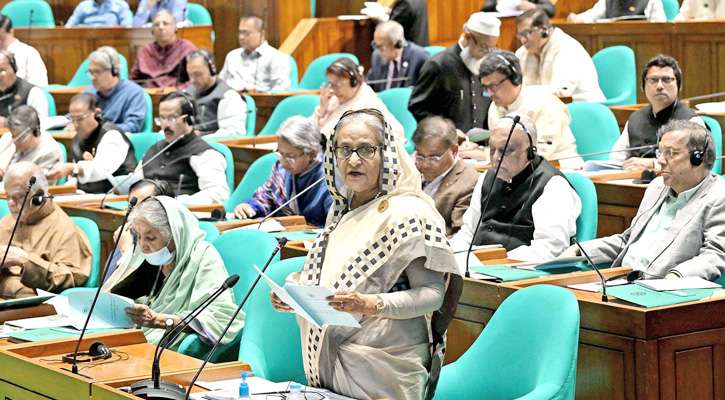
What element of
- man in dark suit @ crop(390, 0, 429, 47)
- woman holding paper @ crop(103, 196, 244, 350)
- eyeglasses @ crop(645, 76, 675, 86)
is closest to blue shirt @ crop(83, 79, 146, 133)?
man in dark suit @ crop(390, 0, 429, 47)

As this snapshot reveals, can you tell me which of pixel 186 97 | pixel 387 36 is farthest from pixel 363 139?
pixel 387 36

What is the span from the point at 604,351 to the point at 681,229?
60 centimetres

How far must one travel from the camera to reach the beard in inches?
239

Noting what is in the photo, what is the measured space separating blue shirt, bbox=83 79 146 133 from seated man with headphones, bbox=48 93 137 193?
3.22 feet

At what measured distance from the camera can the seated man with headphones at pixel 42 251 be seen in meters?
4.11

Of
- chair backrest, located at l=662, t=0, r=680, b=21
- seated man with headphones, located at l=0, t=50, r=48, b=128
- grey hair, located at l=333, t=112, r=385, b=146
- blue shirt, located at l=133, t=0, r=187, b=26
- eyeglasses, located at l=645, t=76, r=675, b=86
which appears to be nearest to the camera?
grey hair, located at l=333, t=112, r=385, b=146

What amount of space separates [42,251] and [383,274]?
2.12 m

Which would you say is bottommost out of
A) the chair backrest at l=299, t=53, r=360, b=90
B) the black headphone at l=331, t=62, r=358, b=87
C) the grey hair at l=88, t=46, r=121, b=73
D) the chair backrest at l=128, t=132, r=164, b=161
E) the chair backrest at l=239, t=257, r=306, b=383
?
the chair backrest at l=239, t=257, r=306, b=383

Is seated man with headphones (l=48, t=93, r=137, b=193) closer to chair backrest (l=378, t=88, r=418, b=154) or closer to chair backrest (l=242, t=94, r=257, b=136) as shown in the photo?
chair backrest (l=242, t=94, r=257, b=136)

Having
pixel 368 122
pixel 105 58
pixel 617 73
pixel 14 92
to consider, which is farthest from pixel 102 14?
pixel 368 122

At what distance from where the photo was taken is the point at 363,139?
98.8 inches

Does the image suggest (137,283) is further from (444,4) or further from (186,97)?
(444,4)

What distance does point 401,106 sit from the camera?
22.0ft

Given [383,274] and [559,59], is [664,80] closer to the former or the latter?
[559,59]
